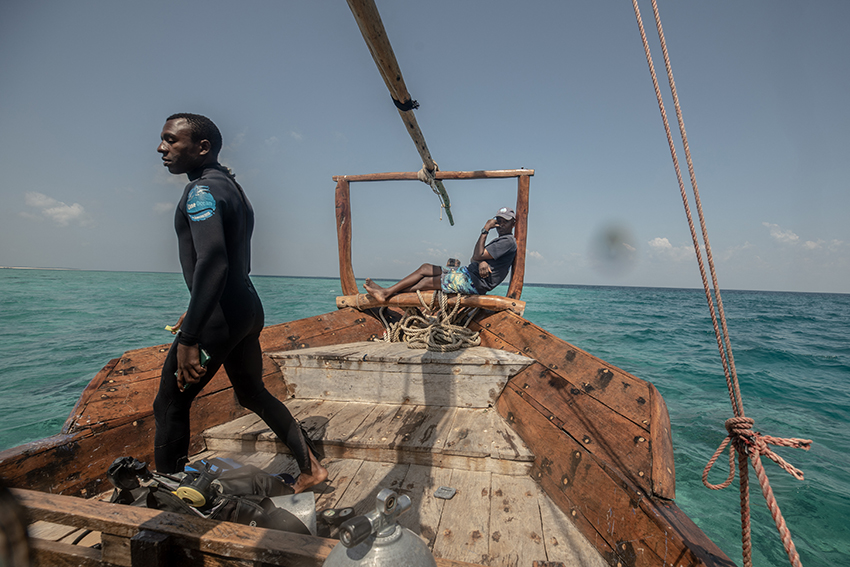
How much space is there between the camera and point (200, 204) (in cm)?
143

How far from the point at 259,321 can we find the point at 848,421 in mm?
7606

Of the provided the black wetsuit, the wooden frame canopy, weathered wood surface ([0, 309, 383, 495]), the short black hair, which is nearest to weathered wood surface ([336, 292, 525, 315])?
the wooden frame canopy

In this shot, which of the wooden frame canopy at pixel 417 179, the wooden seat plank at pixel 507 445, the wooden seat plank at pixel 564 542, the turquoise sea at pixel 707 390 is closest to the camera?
the wooden seat plank at pixel 564 542

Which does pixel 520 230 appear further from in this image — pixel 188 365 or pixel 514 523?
pixel 188 365

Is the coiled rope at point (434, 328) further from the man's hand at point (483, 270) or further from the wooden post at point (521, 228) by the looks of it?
the wooden post at point (521, 228)

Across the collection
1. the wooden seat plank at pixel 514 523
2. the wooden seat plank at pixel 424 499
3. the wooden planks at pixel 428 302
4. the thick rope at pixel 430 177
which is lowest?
the wooden seat plank at pixel 424 499

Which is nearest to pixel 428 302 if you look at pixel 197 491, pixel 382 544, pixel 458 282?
pixel 458 282

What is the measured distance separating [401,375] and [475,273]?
178 centimetres

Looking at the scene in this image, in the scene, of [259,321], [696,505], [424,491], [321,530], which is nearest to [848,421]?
[696,505]

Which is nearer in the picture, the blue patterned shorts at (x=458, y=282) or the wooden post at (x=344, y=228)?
the blue patterned shorts at (x=458, y=282)

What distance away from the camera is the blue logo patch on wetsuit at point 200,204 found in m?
1.41

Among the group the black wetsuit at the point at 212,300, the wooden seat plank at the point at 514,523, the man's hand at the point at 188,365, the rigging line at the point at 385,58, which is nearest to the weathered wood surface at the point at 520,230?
the rigging line at the point at 385,58

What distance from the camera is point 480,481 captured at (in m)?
1.91

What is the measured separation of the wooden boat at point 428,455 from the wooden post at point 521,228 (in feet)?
4.62
